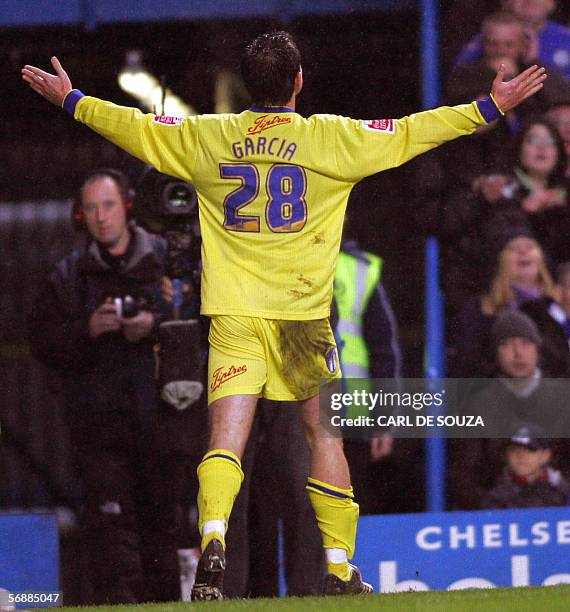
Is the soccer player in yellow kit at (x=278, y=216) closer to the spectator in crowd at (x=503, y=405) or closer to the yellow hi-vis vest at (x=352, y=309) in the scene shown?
the yellow hi-vis vest at (x=352, y=309)

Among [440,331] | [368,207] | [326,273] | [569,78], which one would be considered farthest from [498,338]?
[326,273]

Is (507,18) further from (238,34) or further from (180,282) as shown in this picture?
(180,282)

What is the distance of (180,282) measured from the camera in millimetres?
5688

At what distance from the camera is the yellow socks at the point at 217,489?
13.6 ft

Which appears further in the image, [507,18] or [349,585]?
[507,18]

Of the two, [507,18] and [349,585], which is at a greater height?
[507,18]

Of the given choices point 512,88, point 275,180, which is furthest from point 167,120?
point 512,88

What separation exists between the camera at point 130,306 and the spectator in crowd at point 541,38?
1.74m

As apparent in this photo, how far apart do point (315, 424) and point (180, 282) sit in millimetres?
1405

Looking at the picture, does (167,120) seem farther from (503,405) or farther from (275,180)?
(503,405)

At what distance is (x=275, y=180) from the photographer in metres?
4.38

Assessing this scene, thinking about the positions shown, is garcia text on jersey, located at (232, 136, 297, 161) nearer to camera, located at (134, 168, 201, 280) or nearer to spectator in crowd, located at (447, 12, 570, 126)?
camera, located at (134, 168, 201, 280)

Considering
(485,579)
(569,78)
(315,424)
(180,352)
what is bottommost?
(485,579)

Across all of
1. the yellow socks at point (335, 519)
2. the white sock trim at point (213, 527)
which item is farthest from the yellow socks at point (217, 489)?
the yellow socks at point (335, 519)
